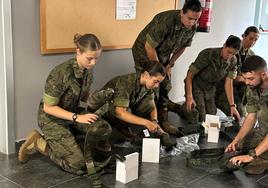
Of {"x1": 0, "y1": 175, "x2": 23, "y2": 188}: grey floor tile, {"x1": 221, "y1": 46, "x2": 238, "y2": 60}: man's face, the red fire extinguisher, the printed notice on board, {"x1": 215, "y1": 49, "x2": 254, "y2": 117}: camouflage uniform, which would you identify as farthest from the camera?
the red fire extinguisher

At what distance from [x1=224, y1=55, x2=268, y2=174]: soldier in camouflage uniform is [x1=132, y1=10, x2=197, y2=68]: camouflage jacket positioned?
0.84 metres

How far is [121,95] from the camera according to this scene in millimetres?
2729

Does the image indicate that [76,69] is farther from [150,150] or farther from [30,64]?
[150,150]

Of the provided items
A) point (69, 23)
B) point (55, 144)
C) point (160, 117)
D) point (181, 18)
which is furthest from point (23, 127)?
point (181, 18)

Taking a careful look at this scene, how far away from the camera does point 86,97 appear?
262 cm

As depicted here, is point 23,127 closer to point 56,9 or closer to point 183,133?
point 56,9

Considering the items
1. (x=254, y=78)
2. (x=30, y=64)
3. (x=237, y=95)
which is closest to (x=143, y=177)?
(x=254, y=78)

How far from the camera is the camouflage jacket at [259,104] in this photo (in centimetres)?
256

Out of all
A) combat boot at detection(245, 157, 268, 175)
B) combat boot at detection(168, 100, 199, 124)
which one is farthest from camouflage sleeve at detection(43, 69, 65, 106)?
combat boot at detection(168, 100, 199, 124)

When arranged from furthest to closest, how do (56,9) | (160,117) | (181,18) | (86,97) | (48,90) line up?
(160,117) → (181,18) → (56,9) → (86,97) → (48,90)

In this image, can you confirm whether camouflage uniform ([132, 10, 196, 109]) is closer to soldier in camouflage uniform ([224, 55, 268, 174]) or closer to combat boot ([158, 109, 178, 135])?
combat boot ([158, 109, 178, 135])

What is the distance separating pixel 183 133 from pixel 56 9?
4.80ft

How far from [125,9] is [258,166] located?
1723 millimetres

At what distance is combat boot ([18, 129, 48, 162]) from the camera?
2520 millimetres
